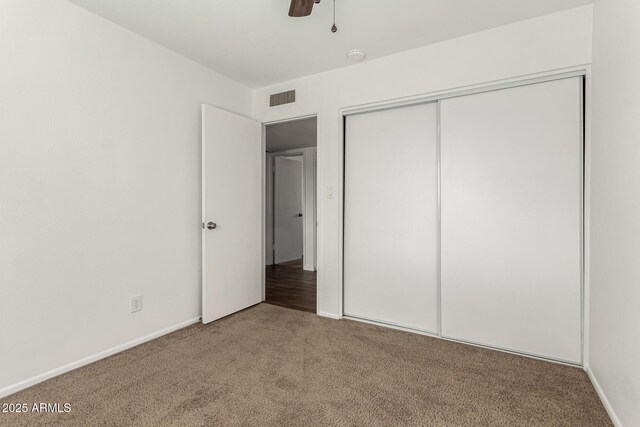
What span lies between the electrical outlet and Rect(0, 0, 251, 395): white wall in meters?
0.04

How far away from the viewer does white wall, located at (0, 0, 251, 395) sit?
1.87 meters

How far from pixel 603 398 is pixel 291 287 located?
3259 mm

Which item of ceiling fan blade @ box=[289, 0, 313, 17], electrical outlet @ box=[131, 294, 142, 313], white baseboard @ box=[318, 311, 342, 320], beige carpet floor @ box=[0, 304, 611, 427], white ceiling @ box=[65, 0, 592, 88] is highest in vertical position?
white ceiling @ box=[65, 0, 592, 88]

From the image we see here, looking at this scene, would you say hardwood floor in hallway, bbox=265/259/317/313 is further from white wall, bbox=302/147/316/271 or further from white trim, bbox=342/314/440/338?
white trim, bbox=342/314/440/338

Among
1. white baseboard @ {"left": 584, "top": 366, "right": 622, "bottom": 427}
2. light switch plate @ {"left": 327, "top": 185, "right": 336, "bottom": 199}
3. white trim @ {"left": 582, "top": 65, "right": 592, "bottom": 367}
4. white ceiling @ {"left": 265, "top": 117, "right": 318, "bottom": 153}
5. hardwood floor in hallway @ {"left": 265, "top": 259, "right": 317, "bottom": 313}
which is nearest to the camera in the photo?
white baseboard @ {"left": 584, "top": 366, "right": 622, "bottom": 427}

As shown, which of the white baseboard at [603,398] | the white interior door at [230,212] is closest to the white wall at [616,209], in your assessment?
the white baseboard at [603,398]

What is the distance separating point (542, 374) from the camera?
2062 millimetres

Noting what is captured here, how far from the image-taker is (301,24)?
2314 millimetres

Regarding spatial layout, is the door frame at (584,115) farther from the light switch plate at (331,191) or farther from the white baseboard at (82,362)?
the white baseboard at (82,362)

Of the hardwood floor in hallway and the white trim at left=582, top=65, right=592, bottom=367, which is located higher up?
the white trim at left=582, top=65, right=592, bottom=367

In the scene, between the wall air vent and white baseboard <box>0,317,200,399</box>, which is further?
the wall air vent

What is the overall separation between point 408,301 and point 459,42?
2132 mm

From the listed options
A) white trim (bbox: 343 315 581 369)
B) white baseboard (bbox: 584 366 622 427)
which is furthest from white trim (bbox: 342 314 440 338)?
white baseboard (bbox: 584 366 622 427)

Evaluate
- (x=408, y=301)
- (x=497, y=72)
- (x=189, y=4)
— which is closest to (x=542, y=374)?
(x=408, y=301)
